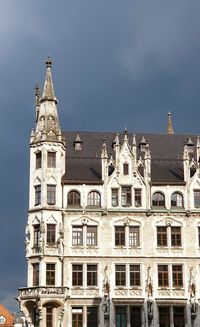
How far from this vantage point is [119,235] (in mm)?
68812

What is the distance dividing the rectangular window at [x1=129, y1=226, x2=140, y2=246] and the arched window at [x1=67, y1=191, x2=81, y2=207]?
242 inches

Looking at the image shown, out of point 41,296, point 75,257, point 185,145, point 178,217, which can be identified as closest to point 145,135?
point 185,145

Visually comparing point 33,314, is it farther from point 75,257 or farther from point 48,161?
point 48,161

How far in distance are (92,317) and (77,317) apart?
1499 millimetres

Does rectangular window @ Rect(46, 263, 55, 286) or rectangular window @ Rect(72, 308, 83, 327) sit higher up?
rectangular window @ Rect(46, 263, 55, 286)

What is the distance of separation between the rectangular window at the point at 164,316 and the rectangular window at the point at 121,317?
367cm

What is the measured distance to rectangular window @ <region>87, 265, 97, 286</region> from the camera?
6706 centimetres

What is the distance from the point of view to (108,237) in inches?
2694

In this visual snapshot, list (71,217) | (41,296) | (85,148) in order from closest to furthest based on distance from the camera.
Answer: (41,296) < (71,217) < (85,148)

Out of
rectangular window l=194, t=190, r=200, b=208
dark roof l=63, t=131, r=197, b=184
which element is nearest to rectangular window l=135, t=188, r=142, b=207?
dark roof l=63, t=131, r=197, b=184

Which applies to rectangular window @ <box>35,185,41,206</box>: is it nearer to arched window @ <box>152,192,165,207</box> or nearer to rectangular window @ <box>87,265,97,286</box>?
rectangular window @ <box>87,265,97,286</box>

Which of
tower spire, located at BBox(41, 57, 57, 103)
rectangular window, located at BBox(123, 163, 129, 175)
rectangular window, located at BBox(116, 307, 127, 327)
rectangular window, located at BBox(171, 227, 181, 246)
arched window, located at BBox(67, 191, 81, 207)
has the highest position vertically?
tower spire, located at BBox(41, 57, 57, 103)

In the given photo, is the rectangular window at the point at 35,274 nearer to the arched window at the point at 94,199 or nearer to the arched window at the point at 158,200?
the arched window at the point at 94,199

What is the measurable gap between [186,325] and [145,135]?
2359 cm
